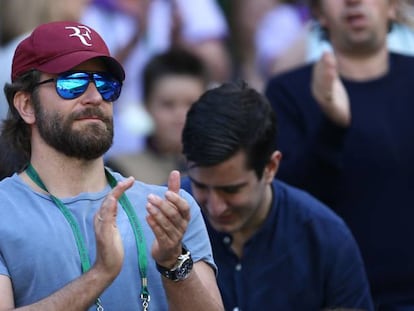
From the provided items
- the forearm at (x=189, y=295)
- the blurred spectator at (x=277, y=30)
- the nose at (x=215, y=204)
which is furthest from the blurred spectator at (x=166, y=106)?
the forearm at (x=189, y=295)

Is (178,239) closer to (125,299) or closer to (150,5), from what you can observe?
(125,299)

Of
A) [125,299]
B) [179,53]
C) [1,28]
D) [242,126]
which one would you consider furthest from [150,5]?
[125,299]

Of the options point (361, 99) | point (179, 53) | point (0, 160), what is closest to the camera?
point (0, 160)

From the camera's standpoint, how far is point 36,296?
150 inches

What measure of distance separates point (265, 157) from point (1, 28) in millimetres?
2349

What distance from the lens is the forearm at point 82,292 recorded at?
3.66 m

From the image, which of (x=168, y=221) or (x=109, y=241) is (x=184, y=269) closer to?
(x=168, y=221)

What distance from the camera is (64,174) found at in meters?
4.00

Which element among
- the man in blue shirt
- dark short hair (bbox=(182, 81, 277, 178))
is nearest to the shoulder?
the man in blue shirt

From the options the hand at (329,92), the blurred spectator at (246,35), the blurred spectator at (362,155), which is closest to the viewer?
the hand at (329,92)

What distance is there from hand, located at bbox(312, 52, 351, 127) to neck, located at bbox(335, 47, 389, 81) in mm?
470

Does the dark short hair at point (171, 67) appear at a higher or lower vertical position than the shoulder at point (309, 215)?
higher

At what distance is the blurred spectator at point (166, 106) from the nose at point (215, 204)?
67.5 inches

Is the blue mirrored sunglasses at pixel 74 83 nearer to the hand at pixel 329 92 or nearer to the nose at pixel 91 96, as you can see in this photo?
the nose at pixel 91 96
